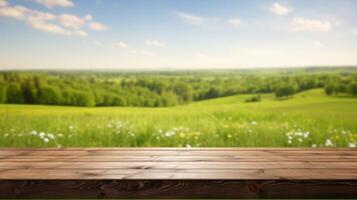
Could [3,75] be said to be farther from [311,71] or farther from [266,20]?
[311,71]

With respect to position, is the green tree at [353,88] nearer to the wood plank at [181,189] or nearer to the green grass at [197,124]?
the green grass at [197,124]

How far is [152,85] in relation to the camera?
3.73 meters

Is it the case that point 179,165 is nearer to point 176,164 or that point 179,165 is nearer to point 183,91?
point 176,164

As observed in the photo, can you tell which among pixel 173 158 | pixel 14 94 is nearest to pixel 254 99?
pixel 173 158

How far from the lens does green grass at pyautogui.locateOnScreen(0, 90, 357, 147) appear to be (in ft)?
10.7

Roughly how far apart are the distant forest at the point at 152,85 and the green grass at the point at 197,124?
0.30ft

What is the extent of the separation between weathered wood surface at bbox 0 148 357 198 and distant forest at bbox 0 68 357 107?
185cm

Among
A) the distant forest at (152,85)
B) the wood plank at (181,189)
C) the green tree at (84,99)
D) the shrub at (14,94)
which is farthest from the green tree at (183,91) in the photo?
the wood plank at (181,189)

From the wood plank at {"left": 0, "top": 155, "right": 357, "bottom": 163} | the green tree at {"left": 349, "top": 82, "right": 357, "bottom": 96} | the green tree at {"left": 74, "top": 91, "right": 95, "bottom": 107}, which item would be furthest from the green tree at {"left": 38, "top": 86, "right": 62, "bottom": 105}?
the green tree at {"left": 349, "top": 82, "right": 357, "bottom": 96}

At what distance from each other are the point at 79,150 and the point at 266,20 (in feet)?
7.10

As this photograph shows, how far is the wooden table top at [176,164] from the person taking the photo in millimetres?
1556

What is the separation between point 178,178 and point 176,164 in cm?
24

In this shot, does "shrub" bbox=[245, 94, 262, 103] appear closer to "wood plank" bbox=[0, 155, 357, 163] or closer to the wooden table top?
the wooden table top

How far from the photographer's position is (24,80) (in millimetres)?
3660
